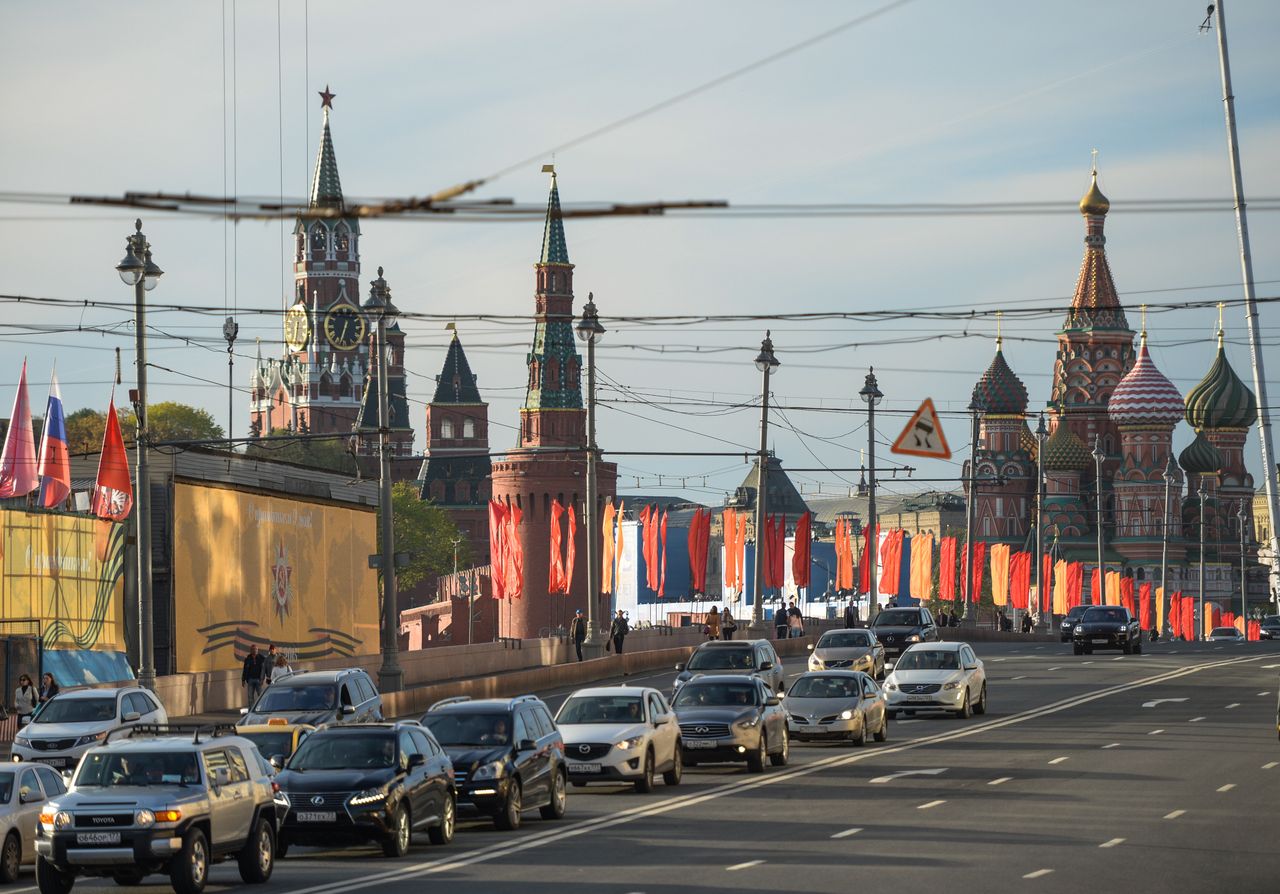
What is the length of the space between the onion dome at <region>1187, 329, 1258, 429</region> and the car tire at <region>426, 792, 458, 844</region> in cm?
15626

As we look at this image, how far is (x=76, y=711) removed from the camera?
104 ft

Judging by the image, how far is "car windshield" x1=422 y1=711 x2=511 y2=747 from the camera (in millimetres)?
24688

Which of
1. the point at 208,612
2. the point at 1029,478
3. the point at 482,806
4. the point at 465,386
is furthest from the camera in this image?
the point at 465,386

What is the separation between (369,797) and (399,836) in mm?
585

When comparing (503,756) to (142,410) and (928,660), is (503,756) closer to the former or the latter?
(142,410)

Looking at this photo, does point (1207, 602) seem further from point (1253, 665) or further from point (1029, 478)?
point (1253, 665)

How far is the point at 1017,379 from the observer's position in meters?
180

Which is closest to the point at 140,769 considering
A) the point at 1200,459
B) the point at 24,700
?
the point at 24,700

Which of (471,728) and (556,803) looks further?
(556,803)

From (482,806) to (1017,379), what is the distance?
160 meters

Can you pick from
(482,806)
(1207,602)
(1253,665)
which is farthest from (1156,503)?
(482,806)

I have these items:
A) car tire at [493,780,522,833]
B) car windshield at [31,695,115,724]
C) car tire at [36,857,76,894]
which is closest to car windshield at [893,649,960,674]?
car windshield at [31,695,115,724]

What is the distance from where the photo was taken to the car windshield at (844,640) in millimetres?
48250

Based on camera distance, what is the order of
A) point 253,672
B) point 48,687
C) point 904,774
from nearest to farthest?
point 904,774 → point 48,687 → point 253,672
